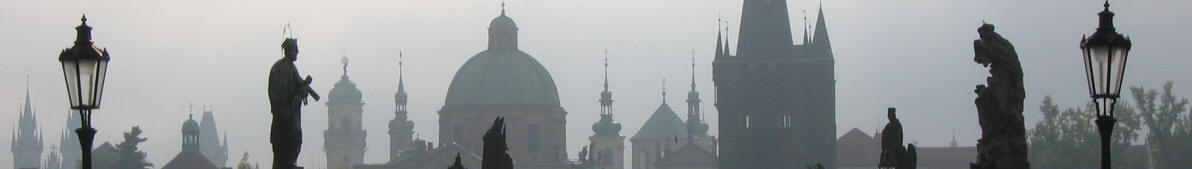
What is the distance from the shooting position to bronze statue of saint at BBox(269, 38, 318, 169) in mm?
18359

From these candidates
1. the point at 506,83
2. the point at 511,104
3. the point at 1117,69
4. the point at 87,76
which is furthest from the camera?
the point at 506,83

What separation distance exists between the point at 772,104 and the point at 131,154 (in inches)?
1171

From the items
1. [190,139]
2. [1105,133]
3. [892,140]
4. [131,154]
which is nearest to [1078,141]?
[131,154]

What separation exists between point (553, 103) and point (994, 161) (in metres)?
135

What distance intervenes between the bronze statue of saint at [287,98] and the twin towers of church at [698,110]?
354ft

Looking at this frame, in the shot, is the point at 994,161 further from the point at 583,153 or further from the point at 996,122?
the point at 583,153

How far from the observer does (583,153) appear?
153625 mm

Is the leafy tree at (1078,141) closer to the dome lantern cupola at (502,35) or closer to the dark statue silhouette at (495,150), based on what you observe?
the dome lantern cupola at (502,35)

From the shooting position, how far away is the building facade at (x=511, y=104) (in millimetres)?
153375

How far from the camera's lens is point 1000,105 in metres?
19.1

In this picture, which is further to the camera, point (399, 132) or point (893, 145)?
point (399, 132)

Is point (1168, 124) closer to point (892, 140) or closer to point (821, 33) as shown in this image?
point (821, 33)

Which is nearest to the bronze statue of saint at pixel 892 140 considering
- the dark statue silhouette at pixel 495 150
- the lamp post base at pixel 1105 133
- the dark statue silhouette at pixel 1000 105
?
the dark statue silhouette at pixel 495 150

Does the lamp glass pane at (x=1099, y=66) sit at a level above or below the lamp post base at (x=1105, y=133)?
above
